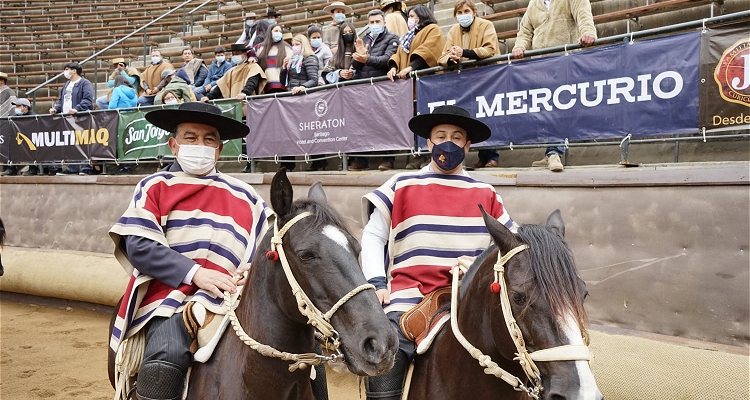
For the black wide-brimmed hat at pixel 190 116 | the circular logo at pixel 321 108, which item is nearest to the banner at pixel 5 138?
the circular logo at pixel 321 108

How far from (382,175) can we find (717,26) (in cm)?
343

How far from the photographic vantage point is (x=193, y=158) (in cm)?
301

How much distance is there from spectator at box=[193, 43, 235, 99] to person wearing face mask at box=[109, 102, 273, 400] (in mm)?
7492

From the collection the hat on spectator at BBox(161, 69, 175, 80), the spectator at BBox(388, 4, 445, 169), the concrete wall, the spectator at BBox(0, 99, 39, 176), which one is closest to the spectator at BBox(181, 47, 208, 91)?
the hat on spectator at BBox(161, 69, 175, 80)

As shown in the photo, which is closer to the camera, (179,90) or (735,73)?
(735,73)

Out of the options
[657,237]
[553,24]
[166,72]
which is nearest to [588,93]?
[657,237]

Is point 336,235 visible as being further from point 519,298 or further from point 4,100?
point 4,100

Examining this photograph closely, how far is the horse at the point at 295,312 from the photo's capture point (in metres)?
2.09

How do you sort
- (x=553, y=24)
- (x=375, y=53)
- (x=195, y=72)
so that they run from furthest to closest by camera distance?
(x=195, y=72)
(x=375, y=53)
(x=553, y=24)

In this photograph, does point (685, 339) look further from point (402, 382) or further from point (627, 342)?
point (402, 382)

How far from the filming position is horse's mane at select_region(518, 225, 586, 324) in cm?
194

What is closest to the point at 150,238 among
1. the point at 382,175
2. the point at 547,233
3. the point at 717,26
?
the point at 547,233

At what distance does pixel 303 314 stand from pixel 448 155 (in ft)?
4.21

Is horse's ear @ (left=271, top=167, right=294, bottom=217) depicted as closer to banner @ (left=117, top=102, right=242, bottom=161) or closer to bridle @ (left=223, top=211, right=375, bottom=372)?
bridle @ (left=223, top=211, right=375, bottom=372)
